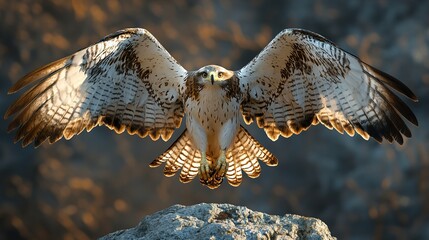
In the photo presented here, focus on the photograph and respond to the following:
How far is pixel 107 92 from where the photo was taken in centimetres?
689

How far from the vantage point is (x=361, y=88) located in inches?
261

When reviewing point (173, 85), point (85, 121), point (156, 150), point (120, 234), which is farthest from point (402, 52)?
point (120, 234)

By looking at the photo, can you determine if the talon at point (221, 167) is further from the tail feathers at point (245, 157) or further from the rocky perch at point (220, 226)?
the rocky perch at point (220, 226)

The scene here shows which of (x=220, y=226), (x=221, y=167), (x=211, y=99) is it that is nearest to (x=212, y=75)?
(x=211, y=99)

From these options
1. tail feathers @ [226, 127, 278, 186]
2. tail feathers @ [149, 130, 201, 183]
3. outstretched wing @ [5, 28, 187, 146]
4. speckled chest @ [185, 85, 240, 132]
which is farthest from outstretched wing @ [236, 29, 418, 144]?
outstretched wing @ [5, 28, 187, 146]

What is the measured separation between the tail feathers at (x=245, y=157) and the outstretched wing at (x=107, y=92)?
570mm

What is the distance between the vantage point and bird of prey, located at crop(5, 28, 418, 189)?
652 cm

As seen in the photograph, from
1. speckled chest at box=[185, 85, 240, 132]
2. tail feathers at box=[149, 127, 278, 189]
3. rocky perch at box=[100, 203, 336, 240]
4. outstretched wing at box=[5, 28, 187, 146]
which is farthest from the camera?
tail feathers at box=[149, 127, 278, 189]

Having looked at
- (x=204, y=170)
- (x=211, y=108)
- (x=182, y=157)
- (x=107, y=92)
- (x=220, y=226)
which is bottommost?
(x=220, y=226)

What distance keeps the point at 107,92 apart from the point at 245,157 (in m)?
1.35

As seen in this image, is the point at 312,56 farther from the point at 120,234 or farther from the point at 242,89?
the point at 120,234

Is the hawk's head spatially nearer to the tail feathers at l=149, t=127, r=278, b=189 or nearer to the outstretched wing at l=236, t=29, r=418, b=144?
the outstretched wing at l=236, t=29, r=418, b=144

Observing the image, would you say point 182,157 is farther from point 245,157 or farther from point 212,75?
point 212,75

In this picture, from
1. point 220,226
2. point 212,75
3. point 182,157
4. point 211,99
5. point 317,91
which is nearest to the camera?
point 220,226
